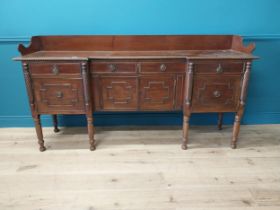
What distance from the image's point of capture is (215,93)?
180 centimetres

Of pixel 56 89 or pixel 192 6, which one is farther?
pixel 192 6

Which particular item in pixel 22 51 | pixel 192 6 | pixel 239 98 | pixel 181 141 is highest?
pixel 192 6

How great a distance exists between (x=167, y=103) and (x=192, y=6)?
0.95 metres

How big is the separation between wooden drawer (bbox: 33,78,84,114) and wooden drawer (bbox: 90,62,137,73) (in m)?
0.16

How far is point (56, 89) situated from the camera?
5.75ft

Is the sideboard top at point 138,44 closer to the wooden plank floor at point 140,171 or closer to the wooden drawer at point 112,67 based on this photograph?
the wooden drawer at point 112,67

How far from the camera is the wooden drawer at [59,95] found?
1.74m

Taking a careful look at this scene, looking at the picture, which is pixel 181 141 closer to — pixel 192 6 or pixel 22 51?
pixel 192 6

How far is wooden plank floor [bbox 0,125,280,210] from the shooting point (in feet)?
4.66

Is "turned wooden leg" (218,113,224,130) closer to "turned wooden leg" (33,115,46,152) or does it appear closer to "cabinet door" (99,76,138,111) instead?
"cabinet door" (99,76,138,111)

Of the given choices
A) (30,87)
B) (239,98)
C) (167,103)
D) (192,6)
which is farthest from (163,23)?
(30,87)

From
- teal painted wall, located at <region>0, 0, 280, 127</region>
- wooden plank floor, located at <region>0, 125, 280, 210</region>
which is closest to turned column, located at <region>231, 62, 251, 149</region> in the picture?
wooden plank floor, located at <region>0, 125, 280, 210</region>

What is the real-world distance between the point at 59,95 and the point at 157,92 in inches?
30.6

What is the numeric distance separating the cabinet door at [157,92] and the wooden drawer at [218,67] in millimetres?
218
